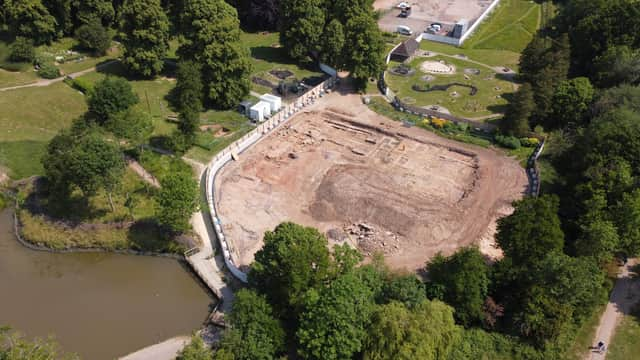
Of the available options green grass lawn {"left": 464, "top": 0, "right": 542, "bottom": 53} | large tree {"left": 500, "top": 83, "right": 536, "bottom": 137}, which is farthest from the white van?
large tree {"left": 500, "top": 83, "right": 536, "bottom": 137}

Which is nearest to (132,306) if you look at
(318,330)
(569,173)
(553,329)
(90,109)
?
(318,330)

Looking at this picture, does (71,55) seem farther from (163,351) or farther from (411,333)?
(411,333)

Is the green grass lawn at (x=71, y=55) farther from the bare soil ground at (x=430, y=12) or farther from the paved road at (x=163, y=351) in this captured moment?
the bare soil ground at (x=430, y=12)

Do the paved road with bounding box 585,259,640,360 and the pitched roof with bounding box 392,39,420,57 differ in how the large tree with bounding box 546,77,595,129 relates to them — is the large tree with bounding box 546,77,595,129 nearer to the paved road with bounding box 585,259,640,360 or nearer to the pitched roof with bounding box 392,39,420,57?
the paved road with bounding box 585,259,640,360

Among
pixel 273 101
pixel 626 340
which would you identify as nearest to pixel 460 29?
pixel 273 101

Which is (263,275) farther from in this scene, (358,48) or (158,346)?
(358,48)
